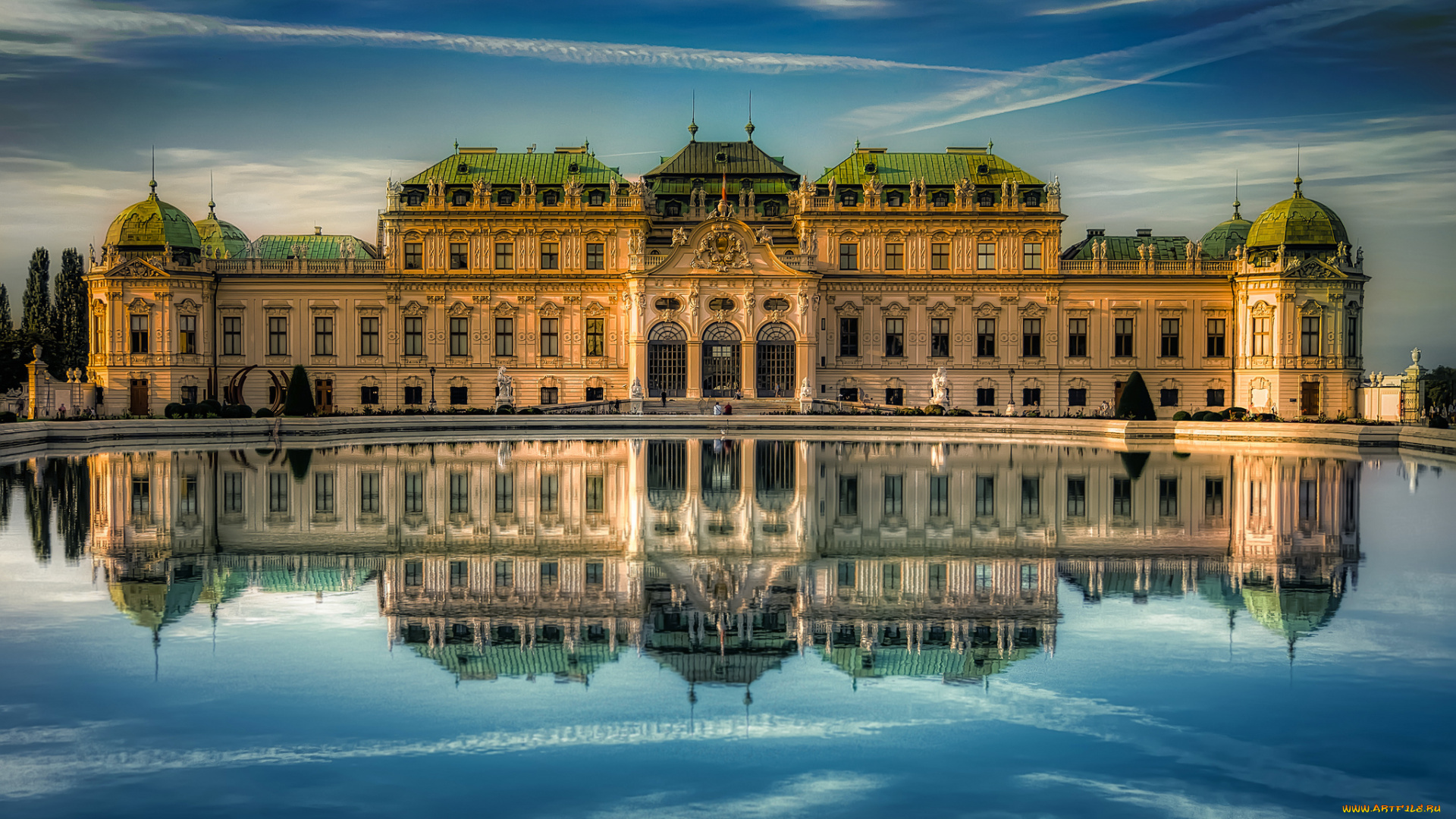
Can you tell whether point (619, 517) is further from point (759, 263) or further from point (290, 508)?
point (759, 263)

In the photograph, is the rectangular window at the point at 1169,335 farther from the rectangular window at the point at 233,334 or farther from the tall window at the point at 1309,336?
the rectangular window at the point at 233,334

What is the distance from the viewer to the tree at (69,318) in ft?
266

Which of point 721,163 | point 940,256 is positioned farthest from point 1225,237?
point 721,163

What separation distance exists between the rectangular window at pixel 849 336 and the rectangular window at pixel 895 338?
67.0 inches

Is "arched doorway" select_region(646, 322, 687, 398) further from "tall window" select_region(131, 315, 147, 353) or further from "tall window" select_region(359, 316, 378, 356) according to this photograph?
"tall window" select_region(131, 315, 147, 353)

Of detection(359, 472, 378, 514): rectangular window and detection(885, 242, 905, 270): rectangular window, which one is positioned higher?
detection(885, 242, 905, 270): rectangular window

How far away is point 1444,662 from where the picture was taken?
40.6 feet

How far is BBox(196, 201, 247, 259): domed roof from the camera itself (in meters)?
76.6

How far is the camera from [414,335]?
72.1 meters

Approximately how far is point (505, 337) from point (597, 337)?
17.3 feet

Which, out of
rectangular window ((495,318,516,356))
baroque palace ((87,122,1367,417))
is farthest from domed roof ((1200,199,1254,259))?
rectangular window ((495,318,516,356))

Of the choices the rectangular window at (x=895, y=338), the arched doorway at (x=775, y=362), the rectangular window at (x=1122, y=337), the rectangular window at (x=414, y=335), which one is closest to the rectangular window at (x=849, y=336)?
the rectangular window at (x=895, y=338)

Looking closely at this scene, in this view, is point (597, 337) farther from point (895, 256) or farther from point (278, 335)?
point (278, 335)

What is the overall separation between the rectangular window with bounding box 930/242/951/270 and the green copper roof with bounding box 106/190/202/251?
42022mm
